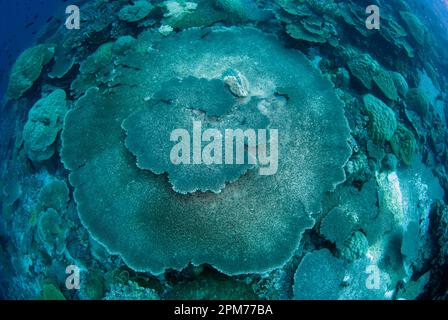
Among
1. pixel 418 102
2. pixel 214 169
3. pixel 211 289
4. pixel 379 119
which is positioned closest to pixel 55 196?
pixel 214 169

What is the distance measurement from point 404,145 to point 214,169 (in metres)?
3.99

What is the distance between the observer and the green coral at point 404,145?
5602mm

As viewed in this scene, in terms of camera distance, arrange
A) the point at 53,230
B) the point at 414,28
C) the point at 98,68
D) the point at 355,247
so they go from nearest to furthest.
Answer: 1. the point at 355,247
2. the point at 53,230
3. the point at 98,68
4. the point at 414,28

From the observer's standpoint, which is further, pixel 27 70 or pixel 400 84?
pixel 400 84

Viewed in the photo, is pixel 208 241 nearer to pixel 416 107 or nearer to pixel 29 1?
pixel 416 107

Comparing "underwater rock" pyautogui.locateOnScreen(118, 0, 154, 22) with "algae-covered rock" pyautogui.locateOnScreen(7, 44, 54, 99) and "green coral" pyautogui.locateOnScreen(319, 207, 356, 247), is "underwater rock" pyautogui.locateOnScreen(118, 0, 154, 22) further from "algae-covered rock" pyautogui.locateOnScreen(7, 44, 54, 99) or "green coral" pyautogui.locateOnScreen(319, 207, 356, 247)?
"green coral" pyautogui.locateOnScreen(319, 207, 356, 247)

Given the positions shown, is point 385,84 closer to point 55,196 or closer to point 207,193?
point 207,193

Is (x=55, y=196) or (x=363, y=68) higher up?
Answer: (x=363, y=68)

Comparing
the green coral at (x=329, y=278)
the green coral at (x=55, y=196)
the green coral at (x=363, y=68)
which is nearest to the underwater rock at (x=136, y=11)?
the green coral at (x=55, y=196)

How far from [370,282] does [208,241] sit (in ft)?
8.83

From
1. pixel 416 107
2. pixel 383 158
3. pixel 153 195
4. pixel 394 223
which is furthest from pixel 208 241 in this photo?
pixel 416 107

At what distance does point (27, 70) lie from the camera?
6234 millimetres

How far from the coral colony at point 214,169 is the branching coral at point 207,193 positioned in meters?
0.02

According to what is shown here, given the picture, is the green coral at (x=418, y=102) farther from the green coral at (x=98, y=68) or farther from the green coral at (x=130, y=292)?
the green coral at (x=130, y=292)
